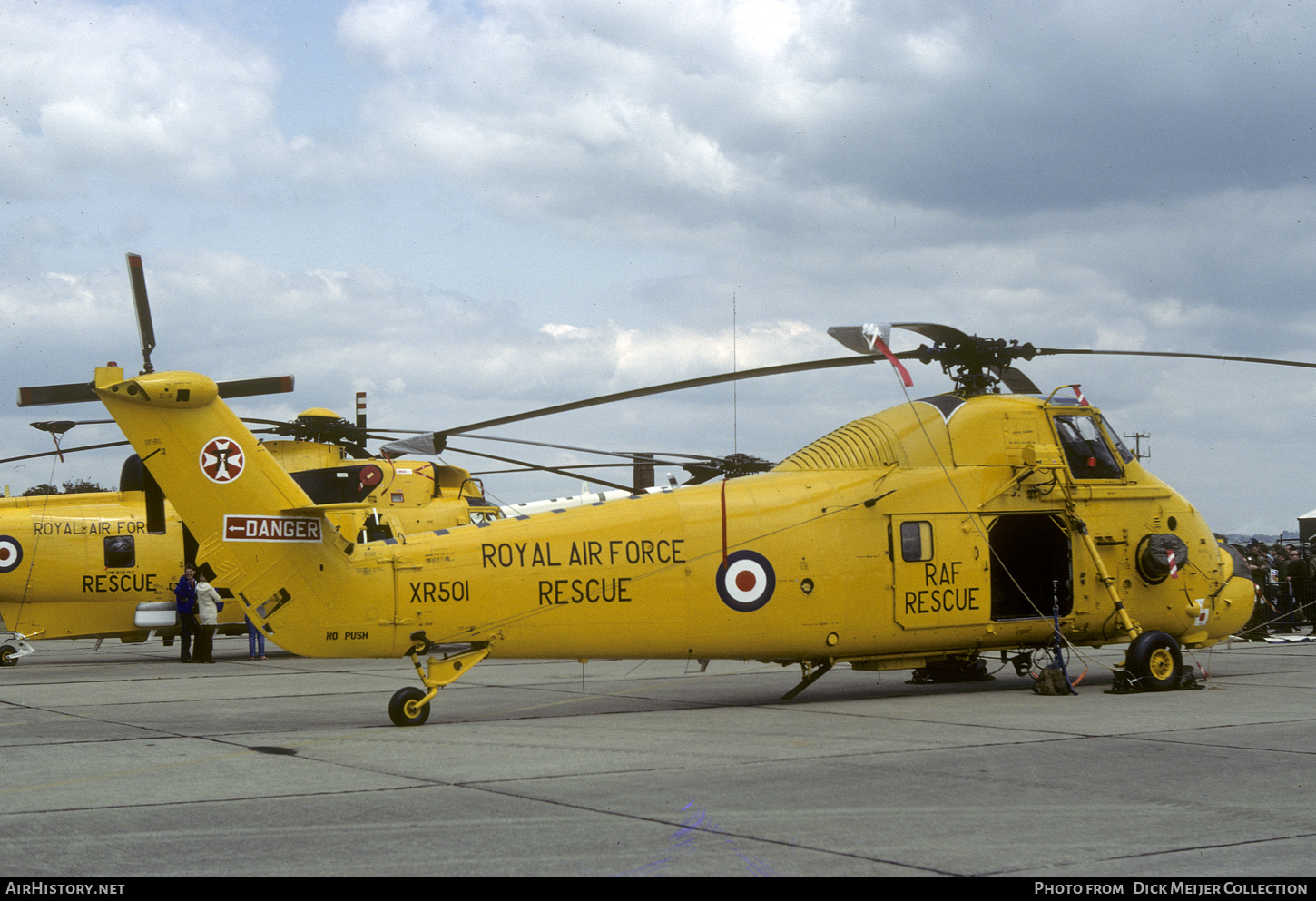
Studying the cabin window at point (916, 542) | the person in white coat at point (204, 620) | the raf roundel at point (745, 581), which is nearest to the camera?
the raf roundel at point (745, 581)

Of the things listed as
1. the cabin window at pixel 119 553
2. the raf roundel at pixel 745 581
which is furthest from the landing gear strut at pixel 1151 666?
the cabin window at pixel 119 553

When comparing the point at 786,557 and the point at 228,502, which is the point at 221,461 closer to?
the point at 228,502

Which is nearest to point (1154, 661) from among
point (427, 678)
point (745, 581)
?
point (745, 581)

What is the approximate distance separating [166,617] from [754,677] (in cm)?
1161

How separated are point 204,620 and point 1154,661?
16.4 meters

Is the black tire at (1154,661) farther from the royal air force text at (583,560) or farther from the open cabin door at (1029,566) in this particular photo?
the royal air force text at (583,560)

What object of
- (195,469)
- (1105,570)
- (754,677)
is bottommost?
(754,677)

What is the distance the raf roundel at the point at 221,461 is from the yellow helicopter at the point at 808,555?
39 mm

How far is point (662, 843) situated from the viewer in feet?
19.8

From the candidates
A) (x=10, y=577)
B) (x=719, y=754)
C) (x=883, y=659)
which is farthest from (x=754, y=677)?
(x=10, y=577)

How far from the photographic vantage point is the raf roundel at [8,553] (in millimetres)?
20828

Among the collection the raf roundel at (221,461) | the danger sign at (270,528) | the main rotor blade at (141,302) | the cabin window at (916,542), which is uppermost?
the main rotor blade at (141,302)

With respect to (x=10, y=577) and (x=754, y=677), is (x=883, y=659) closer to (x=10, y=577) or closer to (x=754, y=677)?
(x=754, y=677)

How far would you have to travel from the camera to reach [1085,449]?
45.0 ft
